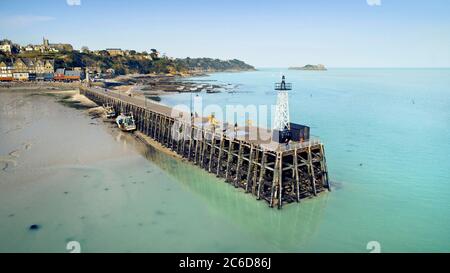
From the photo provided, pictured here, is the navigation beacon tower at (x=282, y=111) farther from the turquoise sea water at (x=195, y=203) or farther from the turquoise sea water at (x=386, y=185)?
the turquoise sea water at (x=386, y=185)

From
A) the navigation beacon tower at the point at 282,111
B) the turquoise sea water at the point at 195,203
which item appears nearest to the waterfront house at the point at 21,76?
the turquoise sea water at the point at 195,203

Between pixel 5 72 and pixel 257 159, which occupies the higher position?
pixel 5 72

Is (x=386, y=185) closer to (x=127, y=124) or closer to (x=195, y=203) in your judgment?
(x=195, y=203)

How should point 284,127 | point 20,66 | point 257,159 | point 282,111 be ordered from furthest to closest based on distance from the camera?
point 20,66 < point 284,127 < point 282,111 < point 257,159

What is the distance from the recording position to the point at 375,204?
26.6m

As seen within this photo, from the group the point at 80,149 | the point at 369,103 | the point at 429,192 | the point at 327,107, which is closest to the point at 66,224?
the point at 80,149

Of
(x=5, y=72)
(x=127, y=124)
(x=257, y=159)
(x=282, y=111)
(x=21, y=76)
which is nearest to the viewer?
(x=257, y=159)

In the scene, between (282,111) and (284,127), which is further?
(284,127)

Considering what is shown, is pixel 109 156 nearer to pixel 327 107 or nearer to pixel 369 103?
pixel 327 107

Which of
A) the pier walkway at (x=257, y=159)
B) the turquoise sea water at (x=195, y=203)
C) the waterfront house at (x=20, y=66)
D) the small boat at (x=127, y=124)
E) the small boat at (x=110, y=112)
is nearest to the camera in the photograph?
the turquoise sea water at (x=195, y=203)

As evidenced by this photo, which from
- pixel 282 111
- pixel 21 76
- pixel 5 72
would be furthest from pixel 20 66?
pixel 282 111

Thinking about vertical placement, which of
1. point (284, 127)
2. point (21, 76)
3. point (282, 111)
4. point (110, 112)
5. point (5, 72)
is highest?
point (5, 72)
